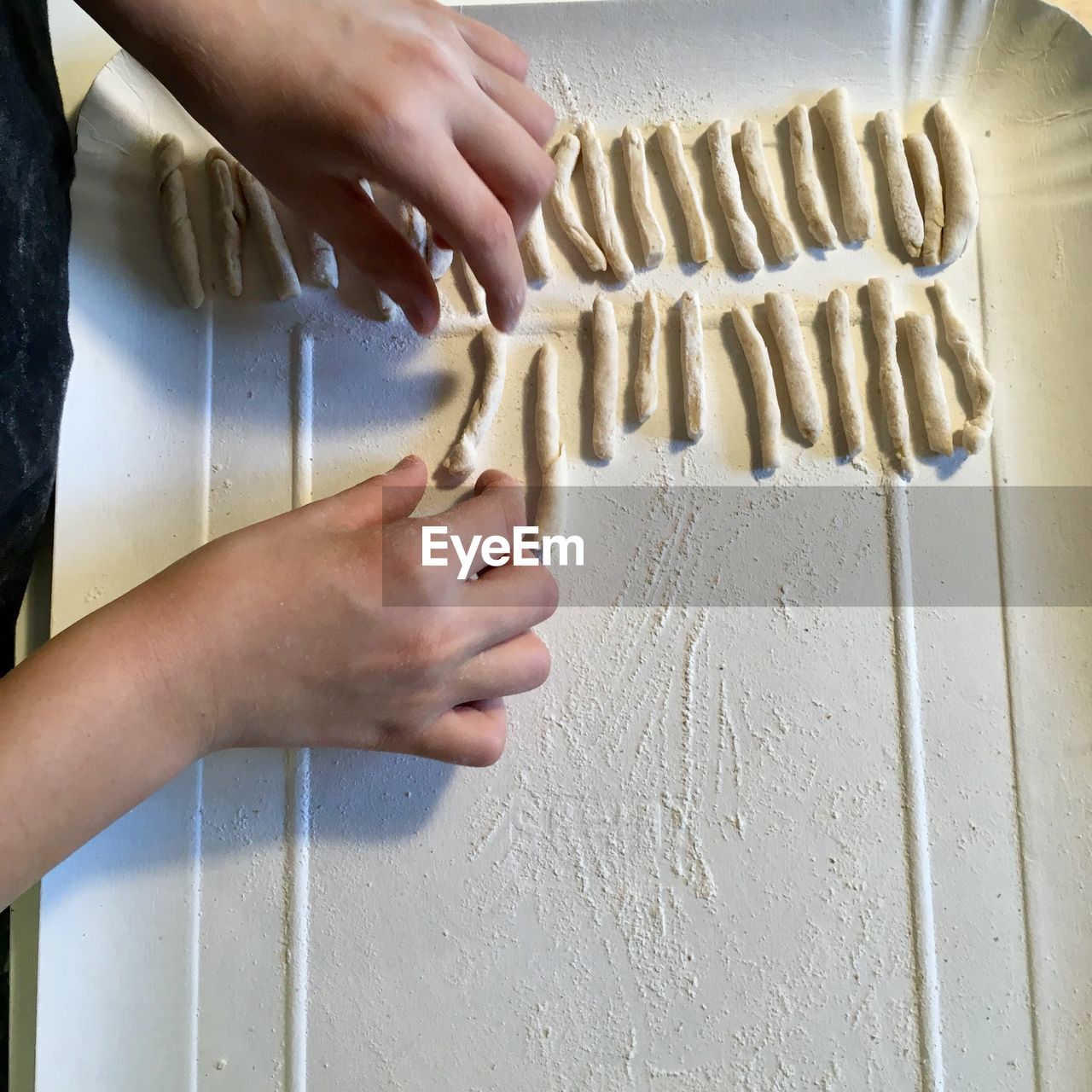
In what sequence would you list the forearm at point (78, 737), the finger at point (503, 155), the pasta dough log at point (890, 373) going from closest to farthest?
the forearm at point (78, 737) → the finger at point (503, 155) → the pasta dough log at point (890, 373)

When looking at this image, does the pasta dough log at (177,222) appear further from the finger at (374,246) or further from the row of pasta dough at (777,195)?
the row of pasta dough at (777,195)

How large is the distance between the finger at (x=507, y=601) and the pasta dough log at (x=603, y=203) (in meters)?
0.29

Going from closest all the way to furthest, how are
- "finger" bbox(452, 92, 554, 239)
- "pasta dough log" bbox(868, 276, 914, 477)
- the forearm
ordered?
the forearm, "finger" bbox(452, 92, 554, 239), "pasta dough log" bbox(868, 276, 914, 477)

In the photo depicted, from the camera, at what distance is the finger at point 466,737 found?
0.65 metres

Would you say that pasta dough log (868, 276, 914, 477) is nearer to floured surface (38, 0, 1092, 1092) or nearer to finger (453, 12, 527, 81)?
floured surface (38, 0, 1092, 1092)

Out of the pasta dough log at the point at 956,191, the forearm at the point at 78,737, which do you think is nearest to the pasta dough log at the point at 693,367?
the pasta dough log at the point at 956,191

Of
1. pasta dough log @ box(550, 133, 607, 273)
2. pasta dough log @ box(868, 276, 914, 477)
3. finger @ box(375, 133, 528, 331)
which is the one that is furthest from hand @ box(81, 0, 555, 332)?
pasta dough log @ box(868, 276, 914, 477)

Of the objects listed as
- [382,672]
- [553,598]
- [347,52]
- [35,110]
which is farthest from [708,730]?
[35,110]

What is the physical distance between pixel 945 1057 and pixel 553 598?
0.46 m

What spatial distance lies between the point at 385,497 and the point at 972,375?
50 centimetres

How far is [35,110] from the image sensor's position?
70 cm

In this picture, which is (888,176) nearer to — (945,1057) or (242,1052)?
(945,1057)

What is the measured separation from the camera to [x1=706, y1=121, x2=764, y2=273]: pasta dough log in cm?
76

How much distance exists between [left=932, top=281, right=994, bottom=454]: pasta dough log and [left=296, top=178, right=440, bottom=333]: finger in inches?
17.2
